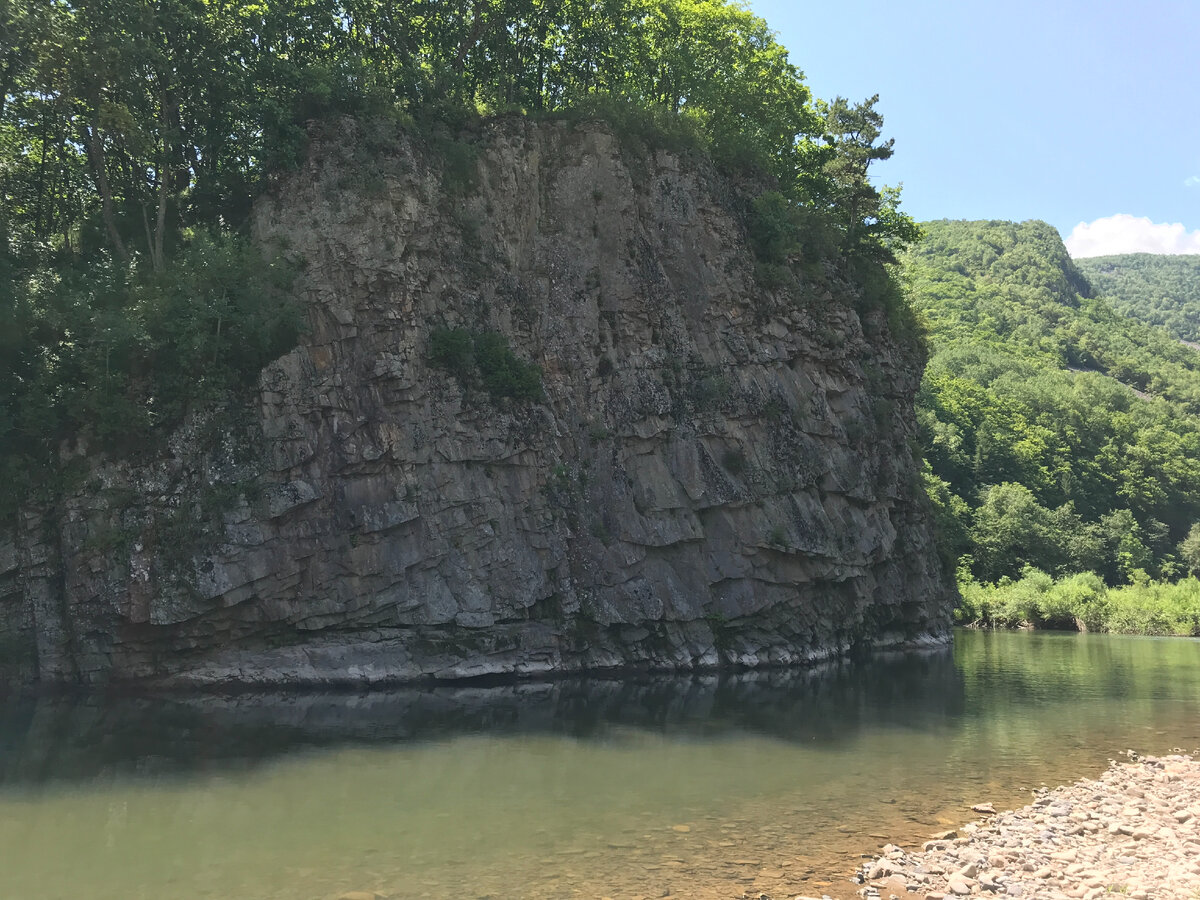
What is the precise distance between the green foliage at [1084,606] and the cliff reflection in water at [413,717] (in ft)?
114

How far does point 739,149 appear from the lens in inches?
1554

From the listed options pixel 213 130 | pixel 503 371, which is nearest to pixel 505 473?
pixel 503 371

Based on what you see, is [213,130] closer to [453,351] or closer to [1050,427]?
[453,351]

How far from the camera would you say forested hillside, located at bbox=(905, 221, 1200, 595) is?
70.6 meters

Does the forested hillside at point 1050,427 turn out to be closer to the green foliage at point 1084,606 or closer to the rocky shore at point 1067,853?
the green foliage at point 1084,606

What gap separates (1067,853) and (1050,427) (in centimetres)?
8883

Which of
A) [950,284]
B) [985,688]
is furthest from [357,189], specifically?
[950,284]

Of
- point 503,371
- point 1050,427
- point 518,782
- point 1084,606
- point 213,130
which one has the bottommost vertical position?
point 1084,606

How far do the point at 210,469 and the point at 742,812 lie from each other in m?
19.1

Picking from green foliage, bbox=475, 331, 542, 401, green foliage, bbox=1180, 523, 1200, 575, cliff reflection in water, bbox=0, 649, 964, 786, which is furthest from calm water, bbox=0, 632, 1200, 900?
green foliage, bbox=1180, 523, 1200, 575

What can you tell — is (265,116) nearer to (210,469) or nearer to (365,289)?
(365,289)

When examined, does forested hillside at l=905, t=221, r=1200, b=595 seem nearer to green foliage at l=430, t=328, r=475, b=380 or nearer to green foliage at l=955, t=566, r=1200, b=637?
green foliage at l=955, t=566, r=1200, b=637

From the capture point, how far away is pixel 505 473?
3041 cm

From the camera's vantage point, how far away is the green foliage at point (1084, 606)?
56.7 meters
